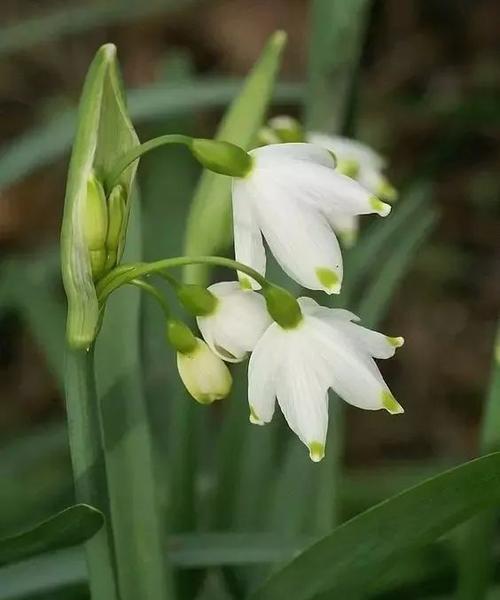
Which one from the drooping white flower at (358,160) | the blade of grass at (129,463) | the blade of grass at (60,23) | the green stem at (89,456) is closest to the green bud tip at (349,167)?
the drooping white flower at (358,160)

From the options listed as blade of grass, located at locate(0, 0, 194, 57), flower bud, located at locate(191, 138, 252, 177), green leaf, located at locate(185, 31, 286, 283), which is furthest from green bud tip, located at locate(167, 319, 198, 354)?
blade of grass, located at locate(0, 0, 194, 57)

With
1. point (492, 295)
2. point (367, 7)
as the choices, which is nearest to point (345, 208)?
point (367, 7)

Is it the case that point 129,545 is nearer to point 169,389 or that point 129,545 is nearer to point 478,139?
point 169,389

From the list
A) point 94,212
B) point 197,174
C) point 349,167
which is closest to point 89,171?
point 94,212

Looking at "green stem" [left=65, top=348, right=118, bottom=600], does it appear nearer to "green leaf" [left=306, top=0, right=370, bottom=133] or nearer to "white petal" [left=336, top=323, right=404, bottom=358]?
"white petal" [left=336, top=323, right=404, bottom=358]

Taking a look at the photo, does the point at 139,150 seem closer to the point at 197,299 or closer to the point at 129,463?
the point at 197,299

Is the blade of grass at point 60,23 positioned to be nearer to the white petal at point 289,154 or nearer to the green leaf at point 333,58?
the green leaf at point 333,58

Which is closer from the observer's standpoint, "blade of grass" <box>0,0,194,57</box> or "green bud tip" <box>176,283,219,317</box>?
"green bud tip" <box>176,283,219,317</box>
